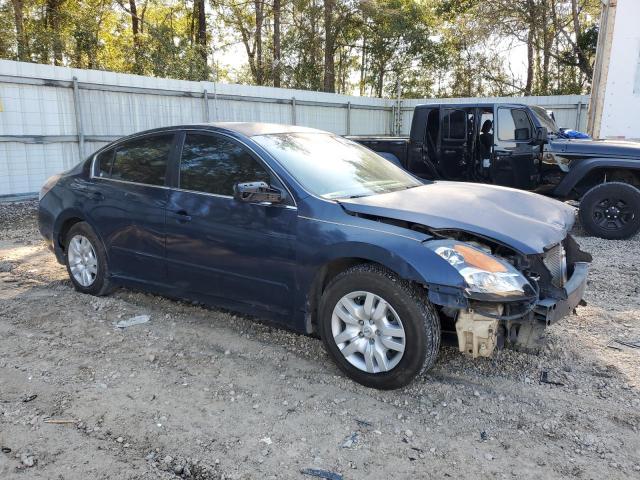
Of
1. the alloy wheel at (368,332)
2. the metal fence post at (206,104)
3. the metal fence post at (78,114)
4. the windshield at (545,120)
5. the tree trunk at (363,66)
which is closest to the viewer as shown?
the alloy wheel at (368,332)

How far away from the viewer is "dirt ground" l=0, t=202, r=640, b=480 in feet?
8.96

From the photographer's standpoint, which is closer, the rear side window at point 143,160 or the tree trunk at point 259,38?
the rear side window at point 143,160

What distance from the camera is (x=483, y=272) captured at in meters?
3.13

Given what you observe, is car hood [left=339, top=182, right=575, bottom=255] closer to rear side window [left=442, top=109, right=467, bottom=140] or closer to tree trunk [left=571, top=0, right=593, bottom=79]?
rear side window [left=442, top=109, right=467, bottom=140]

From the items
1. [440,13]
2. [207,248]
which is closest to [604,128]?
[207,248]

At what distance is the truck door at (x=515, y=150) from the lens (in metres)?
7.83

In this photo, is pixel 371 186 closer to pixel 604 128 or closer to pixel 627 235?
pixel 627 235

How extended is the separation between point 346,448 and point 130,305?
9.54ft

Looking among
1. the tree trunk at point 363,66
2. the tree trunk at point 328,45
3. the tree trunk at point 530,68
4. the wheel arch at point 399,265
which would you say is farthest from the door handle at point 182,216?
the tree trunk at point 363,66

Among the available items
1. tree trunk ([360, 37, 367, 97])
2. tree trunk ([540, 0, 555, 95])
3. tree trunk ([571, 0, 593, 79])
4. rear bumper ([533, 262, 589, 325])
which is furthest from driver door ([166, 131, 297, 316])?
tree trunk ([360, 37, 367, 97])

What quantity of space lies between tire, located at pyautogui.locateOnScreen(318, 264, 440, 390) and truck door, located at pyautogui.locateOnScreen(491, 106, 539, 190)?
5.23m

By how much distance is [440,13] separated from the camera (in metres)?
25.7

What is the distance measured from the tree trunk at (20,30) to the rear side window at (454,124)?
59.9ft

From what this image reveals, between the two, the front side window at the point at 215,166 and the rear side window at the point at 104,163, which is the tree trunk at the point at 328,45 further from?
the front side window at the point at 215,166
